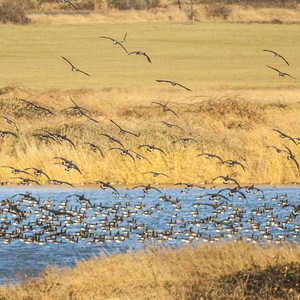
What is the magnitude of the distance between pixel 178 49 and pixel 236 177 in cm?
7383

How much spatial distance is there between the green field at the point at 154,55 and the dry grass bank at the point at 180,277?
5732cm

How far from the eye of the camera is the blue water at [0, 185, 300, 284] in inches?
1163

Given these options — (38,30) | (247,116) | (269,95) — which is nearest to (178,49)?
(38,30)

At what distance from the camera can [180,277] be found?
883 inches

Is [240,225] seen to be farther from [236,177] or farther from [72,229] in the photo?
[236,177]

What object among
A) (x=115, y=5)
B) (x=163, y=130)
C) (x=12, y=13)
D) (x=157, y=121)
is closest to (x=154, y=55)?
(x=12, y=13)

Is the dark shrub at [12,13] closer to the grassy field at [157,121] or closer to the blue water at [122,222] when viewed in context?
the grassy field at [157,121]

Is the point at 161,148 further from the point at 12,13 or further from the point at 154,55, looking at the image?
the point at 12,13

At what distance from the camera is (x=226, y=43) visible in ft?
379

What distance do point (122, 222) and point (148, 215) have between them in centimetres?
140

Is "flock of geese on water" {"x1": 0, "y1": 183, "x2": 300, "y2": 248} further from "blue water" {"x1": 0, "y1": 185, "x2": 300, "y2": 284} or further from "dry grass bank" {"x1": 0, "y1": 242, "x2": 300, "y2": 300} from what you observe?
"dry grass bank" {"x1": 0, "y1": 242, "x2": 300, "y2": 300}

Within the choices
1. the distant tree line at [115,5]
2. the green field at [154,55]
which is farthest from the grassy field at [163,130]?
the distant tree line at [115,5]

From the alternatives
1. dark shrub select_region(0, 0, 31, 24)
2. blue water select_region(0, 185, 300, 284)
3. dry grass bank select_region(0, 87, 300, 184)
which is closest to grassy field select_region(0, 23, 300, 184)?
dry grass bank select_region(0, 87, 300, 184)

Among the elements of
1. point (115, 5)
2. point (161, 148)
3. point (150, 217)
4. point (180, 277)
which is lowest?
point (115, 5)
